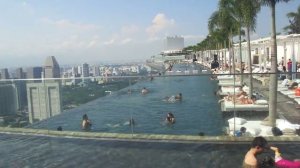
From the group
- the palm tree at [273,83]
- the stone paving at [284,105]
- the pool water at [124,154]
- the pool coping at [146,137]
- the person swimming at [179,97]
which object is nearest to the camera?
the pool water at [124,154]

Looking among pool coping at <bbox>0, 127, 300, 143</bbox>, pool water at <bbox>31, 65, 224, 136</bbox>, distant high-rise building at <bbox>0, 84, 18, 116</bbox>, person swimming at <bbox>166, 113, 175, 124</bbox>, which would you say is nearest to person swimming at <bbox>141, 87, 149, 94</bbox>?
pool water at <bbox>31, 65, 224, 136</bbox>

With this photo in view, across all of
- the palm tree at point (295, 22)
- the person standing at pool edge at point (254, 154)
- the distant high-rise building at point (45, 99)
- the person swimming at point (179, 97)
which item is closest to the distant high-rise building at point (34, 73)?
the distant high-rise building at point (45, 99)

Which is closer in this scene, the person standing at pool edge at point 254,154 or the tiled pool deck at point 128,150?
the person standing at pool edge at point 254,154

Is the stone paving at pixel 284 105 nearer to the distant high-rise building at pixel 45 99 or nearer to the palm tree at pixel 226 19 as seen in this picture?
the distant high-rise building at pixel 45 99

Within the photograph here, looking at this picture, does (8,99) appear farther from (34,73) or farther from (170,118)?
(170,118)

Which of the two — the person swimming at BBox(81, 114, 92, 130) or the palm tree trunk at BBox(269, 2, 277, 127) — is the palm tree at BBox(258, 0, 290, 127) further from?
the person swimming at BBox(81, 114, 92, 130)

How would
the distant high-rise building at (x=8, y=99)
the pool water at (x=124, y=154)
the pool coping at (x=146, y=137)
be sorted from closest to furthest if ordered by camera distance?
the pool water at (x=124, y=154) → the pool coping at (x=146, y=137) → the distant high-rise building at (x=8, y=99)

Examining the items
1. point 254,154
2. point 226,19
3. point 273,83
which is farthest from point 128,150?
point 226,19
